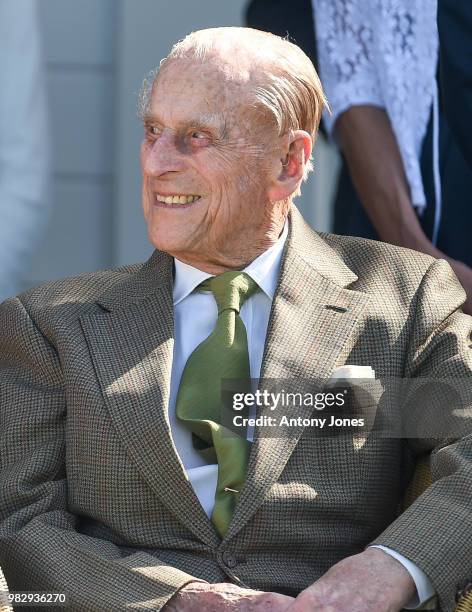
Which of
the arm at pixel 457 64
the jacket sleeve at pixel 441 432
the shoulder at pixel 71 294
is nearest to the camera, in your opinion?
the jacket sleeve at pixel 441 432

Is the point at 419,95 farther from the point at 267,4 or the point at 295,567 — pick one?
the point at 295,567

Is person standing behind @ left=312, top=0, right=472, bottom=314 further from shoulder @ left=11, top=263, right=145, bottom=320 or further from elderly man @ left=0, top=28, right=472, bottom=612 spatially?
shoulder @ left=11, top=263, right=145, bottom=320

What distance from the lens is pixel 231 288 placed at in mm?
3289

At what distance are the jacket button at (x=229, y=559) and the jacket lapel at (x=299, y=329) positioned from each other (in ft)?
0.12

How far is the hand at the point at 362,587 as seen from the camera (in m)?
2.83

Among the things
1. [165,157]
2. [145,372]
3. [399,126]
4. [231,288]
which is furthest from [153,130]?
[399,126]

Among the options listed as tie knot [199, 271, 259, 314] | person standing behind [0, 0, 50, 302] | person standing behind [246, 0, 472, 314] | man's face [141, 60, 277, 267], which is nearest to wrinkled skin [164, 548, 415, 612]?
tie knot [199, 271, 259, 314]

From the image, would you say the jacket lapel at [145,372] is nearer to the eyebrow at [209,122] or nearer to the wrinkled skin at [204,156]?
the wrinkled skin at [204,156]

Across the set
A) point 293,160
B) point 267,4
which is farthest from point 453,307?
point 267,4

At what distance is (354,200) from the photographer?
445 centimetres

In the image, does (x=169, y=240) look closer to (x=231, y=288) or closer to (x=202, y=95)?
(x=231, y=288)

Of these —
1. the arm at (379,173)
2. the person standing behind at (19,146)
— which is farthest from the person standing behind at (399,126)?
the person standing behind at (19,146)

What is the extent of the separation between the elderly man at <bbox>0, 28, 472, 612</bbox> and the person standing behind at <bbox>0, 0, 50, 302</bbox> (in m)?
1.02

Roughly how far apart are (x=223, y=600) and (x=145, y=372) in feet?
1.80
